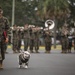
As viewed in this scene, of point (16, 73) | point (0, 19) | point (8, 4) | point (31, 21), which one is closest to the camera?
point (16, 73)

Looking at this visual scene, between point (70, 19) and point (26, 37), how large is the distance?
34779 mm

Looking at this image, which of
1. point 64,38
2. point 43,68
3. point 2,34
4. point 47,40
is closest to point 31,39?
point 47,40

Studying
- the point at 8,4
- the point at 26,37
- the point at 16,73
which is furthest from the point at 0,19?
the point at 8,4

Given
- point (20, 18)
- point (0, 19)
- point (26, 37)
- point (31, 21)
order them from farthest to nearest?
point (31, 21) → point (20, 18) → point (26, 37) → point (0, 19)

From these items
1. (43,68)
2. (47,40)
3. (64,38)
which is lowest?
(43,68)

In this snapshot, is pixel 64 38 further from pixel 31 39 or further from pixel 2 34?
pixel 2 34

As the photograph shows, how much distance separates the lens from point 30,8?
7394 centimetres

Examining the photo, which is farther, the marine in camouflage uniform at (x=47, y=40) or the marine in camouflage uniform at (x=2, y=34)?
the marine in camouflage uniform at (x=47, y=40)

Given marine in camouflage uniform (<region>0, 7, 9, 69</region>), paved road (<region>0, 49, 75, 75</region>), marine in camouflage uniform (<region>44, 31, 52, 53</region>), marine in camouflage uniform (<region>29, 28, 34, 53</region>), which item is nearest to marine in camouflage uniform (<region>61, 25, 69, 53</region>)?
marine in camouflage uniform (<region>44, 31, 52, 53</region>)

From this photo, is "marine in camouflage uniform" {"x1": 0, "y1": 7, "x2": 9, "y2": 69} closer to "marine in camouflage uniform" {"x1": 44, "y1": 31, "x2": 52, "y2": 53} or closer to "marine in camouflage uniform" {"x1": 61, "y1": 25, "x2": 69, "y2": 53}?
"marine in camouflage uniform" {"x1": 61, "y1": 25, "x2": 69, "y2": 53}

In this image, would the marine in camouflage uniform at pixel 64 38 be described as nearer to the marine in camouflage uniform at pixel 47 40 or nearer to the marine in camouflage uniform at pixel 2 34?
the marine in camouflage uniform at pixel 47 40

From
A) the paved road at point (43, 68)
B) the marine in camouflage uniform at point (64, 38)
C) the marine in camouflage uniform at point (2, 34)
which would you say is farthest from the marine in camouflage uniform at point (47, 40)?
the marine in camouflage uniform at point (2, 34)

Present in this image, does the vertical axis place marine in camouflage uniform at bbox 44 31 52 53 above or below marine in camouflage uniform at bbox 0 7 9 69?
below

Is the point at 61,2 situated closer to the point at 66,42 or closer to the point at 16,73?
the point at 66,42
